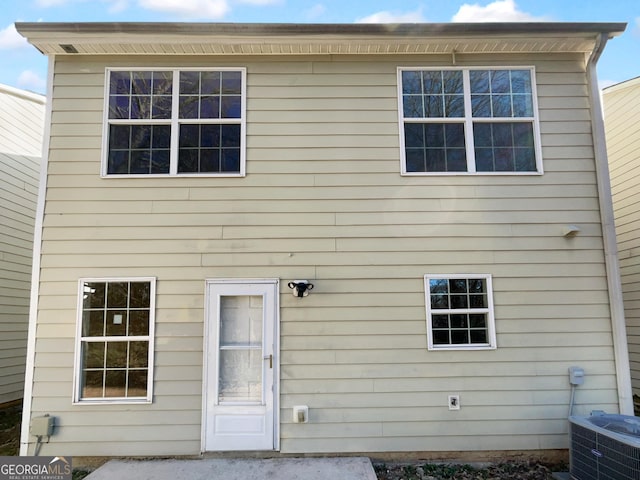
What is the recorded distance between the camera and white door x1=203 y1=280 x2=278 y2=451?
14.1 feet

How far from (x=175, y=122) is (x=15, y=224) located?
4607mm

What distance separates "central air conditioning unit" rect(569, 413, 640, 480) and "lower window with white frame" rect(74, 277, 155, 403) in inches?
168

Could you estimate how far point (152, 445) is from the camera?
427 centimetres

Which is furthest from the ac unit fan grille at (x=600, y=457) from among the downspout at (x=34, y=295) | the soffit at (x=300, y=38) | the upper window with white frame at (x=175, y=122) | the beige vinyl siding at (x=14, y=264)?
the beige vinyl siding at (x=14, y=264)

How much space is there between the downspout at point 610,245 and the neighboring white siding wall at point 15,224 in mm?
8887

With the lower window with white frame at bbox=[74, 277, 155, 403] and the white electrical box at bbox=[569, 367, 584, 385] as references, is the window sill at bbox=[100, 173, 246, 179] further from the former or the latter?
the white electrical box at bbox=[569, 367, 584, 385]

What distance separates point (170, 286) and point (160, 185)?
117 centimetres

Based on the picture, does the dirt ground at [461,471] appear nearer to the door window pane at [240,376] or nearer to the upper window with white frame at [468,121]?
the door window pane at [240,376]

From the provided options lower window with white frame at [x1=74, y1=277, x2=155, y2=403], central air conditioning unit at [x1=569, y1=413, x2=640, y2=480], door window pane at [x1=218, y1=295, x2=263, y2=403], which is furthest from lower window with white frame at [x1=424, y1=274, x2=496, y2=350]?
lower window with white frame at [x1=74, y1=277, x2=155, y2=403]

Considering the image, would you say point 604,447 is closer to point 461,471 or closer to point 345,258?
point 461,471

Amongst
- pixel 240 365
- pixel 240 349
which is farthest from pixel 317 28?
pixel 240 365

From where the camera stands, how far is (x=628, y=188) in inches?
277

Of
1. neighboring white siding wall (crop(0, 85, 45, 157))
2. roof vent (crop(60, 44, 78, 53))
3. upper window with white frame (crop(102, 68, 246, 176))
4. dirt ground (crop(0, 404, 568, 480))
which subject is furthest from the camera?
neighboring white siding wall (crop(0, 85, 45, 157))

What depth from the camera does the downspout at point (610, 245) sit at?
14.5 feet
